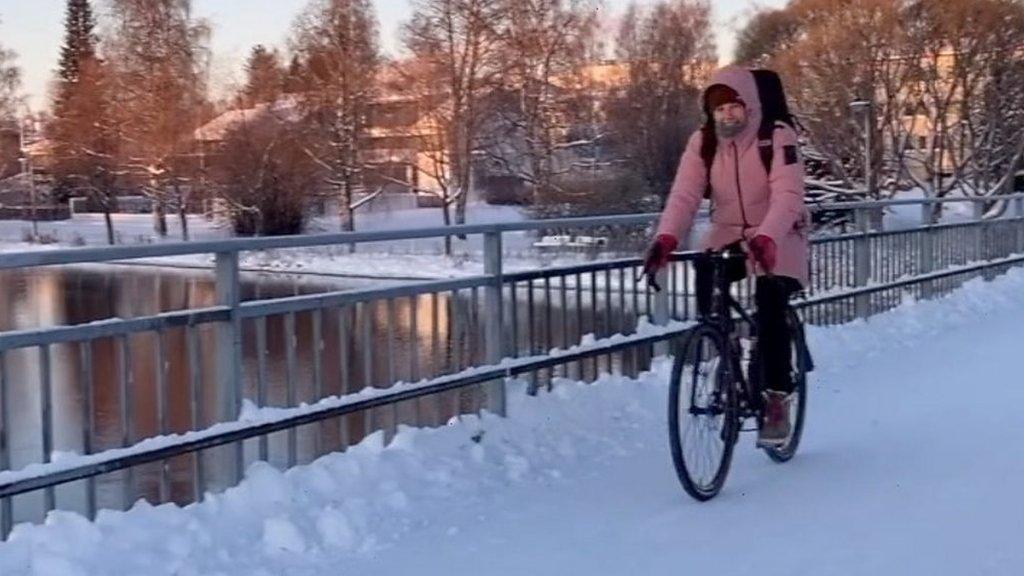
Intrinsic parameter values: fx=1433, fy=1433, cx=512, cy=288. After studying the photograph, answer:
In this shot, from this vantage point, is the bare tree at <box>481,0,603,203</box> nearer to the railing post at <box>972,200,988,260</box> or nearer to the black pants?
the railing post at <box>972,200,988,260</box>

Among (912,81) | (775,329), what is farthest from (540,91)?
(775,329)

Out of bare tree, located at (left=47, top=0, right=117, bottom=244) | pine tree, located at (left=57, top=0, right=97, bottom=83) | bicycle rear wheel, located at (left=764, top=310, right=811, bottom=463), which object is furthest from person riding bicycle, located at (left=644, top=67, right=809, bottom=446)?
pine tree, located at (left=57, top=0, right=97, bottom=83)

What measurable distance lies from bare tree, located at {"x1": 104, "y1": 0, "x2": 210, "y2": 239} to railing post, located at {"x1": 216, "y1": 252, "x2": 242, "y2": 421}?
57.0m

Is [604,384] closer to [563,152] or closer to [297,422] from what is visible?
[297,422]

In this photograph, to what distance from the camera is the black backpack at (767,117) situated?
636 cm

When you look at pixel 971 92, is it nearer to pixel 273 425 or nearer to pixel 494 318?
pixel 494 318

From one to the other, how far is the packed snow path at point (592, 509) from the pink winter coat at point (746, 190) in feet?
3.64

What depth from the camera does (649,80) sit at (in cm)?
6253

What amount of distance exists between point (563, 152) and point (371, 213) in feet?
40.0

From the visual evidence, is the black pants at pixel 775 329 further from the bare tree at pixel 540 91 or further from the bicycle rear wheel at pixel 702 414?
the bare tree at pixel 540 91

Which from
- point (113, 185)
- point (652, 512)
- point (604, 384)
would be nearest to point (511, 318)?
point (604, 384)

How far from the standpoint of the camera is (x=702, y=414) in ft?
20.3

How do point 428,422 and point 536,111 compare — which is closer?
point 428,422

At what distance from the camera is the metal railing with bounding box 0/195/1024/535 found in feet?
17.1
